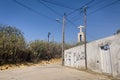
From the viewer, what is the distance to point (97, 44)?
647 inches

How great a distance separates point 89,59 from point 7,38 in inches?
519

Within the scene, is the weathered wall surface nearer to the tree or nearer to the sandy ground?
the sandy ground

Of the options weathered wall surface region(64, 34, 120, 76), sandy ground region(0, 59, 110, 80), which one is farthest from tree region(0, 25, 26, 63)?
weathered wall surface region(64, 34, 120, 76)

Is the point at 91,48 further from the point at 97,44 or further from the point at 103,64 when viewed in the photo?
the point at 103,64

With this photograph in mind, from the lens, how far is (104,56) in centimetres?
1544

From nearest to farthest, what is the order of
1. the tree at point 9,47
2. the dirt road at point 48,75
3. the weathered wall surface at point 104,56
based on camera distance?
1. the dirt road at point 48,75
2. the weathered wall surface at point 104,56
3. the tree at point 9,47

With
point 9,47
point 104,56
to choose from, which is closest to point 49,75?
point 104,56

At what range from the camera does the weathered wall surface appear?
13.6 meters

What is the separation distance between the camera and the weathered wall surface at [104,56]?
44.5 ft

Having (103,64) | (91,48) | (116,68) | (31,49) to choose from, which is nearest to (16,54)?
(31,49)

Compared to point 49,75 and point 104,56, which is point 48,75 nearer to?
point 49,75

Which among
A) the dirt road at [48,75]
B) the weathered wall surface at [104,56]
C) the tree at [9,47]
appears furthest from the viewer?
the tree at [9,47]

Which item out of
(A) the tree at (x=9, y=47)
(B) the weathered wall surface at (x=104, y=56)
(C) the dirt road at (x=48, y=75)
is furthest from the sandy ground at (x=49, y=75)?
(A) the tree at (x=9, y=47)

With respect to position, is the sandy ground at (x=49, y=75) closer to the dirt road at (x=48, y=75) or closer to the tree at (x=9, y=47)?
the dirt road at (x=48, y=75)
